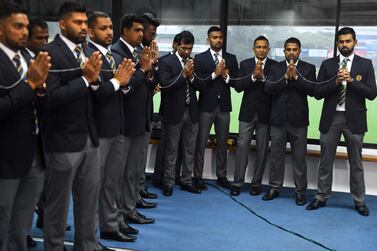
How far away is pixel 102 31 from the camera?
2.86 metres

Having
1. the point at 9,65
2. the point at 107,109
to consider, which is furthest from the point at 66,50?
the point at 107,109

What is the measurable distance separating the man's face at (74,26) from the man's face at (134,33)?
80cm

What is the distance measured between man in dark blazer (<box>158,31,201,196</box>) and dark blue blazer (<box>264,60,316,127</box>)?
31.8 inches

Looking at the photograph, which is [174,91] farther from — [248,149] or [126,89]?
[126,89]

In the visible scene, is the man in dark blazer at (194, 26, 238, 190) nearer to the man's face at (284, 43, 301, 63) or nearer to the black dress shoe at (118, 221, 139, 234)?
the man's face at (284, 43, 301, 63)

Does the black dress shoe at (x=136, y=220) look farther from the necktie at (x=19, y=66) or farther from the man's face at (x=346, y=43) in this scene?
the man's face at (x=346, y=43)

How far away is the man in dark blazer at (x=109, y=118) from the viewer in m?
2.85

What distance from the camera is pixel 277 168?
4578 millimetres

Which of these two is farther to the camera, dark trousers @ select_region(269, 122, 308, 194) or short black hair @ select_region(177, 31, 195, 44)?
dark trousers @ select_region(269, 122, 308, 194)

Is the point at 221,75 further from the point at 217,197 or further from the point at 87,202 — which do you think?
the point at 87,202

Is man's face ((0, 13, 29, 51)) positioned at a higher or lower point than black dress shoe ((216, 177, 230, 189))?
higher

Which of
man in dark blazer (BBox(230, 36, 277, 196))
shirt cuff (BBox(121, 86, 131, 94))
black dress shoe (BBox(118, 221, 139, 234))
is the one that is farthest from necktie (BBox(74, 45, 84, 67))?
man in dark blazer (BBox(230, 36, 277, 196))

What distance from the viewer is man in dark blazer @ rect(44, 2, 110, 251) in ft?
7.95

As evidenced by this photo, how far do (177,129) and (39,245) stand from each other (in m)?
1.87
